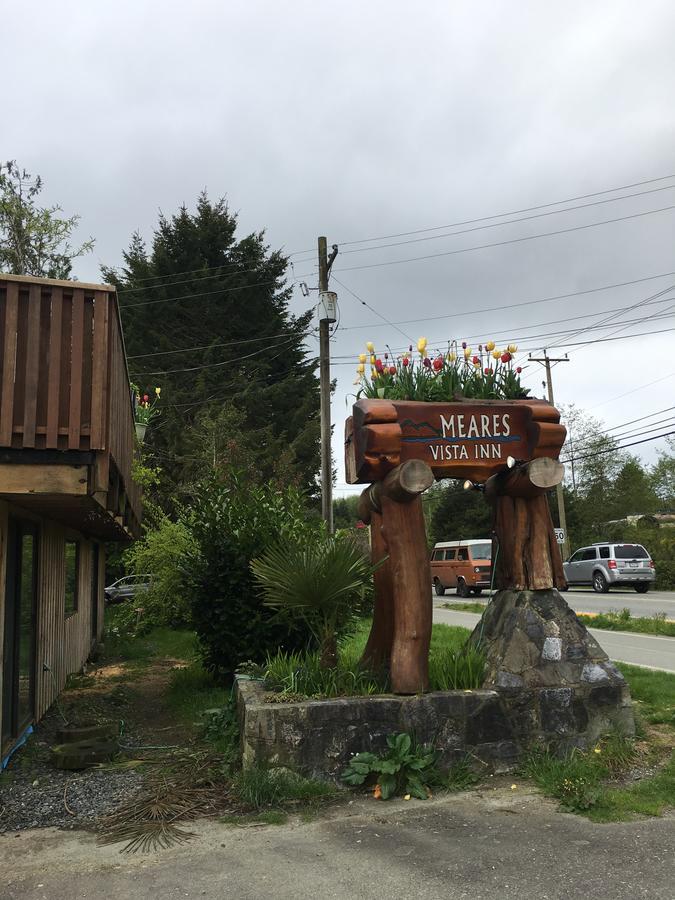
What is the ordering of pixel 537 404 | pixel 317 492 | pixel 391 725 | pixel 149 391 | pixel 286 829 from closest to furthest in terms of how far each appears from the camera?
pixel 286 829, pixel 391 725, pixel 537 404, pixel 149 391, pixel 317 492

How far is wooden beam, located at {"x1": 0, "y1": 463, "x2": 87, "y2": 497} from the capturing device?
5.09m

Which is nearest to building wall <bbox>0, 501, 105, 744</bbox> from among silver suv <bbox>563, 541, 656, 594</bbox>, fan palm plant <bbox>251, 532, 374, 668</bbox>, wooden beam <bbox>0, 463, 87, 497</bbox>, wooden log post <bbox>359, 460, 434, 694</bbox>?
wooden beam <bbox>0, 463, 87, 497</bbox>

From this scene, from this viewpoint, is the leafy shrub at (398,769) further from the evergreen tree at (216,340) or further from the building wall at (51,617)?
the evergreen tree at (216,340)

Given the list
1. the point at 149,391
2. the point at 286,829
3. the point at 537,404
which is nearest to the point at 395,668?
the point at 286,829

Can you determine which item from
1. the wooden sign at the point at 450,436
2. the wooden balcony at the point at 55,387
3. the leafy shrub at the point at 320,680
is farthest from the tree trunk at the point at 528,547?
the wooden balcony at the point at 55,387

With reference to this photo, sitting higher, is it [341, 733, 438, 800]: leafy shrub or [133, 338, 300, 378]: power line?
[133, 338, 300, 378]: power line

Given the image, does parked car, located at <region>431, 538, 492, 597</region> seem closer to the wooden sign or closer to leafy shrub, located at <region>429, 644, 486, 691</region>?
the wooden sign

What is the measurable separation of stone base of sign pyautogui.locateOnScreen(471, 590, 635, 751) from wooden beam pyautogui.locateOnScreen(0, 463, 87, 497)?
344cm

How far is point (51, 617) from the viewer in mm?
8922

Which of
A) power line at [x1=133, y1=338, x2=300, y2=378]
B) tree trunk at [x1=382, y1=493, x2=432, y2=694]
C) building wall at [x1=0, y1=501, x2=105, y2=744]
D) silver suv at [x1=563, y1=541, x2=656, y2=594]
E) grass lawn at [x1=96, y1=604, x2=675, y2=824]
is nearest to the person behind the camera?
grass lawn at [x1=96, y1=604, x2=675, y2=824]

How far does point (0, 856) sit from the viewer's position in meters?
4.15

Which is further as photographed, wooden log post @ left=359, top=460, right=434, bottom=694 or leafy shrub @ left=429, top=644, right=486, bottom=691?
leafy shrub @ left=429, top=644, right=486, bottom=691

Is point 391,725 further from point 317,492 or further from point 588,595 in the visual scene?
point 317,492

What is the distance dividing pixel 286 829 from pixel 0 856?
165cm
